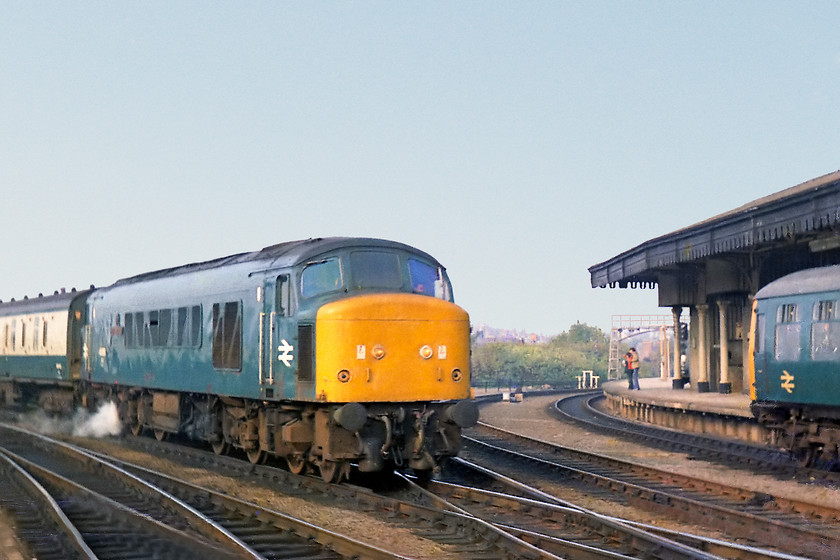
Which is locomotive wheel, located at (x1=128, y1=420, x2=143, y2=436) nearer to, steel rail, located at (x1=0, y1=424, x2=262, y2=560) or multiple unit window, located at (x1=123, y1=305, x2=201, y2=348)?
multiple unit window, located at (x1=123, y1=305, x2=201, y2=348)

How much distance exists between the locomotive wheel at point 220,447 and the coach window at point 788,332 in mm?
9723

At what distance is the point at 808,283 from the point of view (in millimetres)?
15812

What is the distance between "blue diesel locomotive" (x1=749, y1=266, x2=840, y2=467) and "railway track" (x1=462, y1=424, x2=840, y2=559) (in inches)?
118

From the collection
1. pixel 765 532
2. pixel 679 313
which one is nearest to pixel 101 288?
pixel 765 532

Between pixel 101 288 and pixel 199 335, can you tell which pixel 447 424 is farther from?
pixel 101 288

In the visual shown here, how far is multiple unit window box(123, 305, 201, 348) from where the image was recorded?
55.2 feet

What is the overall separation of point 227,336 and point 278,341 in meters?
2.06

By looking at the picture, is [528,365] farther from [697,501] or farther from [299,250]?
[697,501]

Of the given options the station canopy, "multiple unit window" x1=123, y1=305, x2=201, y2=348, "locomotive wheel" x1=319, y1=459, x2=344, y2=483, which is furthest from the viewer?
the station canopy

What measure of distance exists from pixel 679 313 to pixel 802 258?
10178mm

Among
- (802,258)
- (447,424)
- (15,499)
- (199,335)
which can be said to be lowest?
(15,499)

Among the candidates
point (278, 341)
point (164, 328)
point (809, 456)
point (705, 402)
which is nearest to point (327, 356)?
point (278, 341)

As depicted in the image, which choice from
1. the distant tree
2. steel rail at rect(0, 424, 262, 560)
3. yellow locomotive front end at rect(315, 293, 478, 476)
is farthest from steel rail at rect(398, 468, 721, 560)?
the distant tree

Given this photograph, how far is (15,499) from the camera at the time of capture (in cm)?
1306
